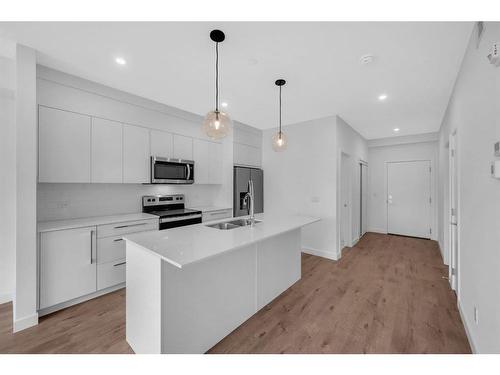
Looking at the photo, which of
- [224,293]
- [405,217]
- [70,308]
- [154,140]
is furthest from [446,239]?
[70,308]

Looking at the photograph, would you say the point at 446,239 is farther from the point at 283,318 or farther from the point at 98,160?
the point at 98,160

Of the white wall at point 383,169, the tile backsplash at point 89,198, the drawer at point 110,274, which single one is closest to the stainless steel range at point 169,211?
the tile backsplash at point 89,198

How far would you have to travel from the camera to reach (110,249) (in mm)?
2660

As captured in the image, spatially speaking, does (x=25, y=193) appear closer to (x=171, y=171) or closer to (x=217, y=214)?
(x=171, y=171)

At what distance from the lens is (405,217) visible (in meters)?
5.70

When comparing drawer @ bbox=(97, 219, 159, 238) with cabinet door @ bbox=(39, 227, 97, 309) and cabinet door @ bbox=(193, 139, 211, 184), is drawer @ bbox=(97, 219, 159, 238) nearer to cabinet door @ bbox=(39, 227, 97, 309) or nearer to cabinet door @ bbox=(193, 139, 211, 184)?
cabinet door @ bbox=(39, 227, 97, 309)

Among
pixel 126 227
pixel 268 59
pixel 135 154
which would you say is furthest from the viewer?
pixel 135 154

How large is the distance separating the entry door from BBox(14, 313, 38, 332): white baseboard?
7.02 meters

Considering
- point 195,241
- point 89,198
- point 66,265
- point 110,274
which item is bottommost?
point 110,274

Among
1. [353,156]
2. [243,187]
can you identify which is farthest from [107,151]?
[353,156]

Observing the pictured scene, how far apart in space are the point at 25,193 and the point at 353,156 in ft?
17.6

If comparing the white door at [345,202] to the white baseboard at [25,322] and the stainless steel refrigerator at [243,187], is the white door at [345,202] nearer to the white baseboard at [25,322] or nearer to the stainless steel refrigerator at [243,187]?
the stainless steel refrigerator at [243,187]

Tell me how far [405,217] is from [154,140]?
621 cm

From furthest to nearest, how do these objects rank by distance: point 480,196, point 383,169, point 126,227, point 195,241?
point 383,169 < point 126,227 < point 195,241 < point 480,196
